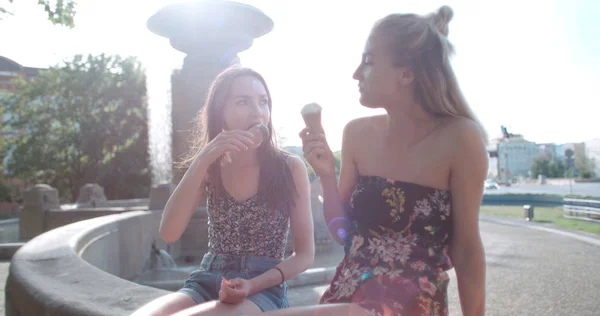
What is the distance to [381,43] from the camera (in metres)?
2.05

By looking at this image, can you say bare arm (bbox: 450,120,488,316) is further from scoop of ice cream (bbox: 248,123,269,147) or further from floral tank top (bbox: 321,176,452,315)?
scoop of ice cream (bbox: 248,123,269,147)

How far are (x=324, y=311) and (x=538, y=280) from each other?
22.4 feet

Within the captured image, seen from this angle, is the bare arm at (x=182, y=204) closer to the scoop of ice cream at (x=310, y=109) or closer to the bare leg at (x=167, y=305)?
the bare leg at (x=167, y=305)

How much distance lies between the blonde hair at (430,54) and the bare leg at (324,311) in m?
0.80

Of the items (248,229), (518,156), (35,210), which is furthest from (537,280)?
(518,156)

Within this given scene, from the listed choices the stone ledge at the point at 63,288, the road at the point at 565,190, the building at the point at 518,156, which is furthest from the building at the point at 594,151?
the stone ledge at the point at 63,288

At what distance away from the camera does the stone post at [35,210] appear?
45.2 feet

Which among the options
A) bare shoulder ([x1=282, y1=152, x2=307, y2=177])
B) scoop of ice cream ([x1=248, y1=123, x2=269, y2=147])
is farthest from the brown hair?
scoop of ice cream ([x1=248, y1=123, x2=269, y2=147])

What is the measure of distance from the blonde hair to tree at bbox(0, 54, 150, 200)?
3199 centimetres

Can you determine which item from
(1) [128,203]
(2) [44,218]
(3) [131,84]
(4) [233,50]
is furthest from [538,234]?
(3) [131,84]

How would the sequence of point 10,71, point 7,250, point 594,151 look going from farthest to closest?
point 594,151, point 10,71, point 7,250

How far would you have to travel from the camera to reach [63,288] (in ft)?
9.53

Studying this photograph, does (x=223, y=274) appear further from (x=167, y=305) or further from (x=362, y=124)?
(x=362, y=124)

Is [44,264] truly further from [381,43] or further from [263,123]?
[381,43]
